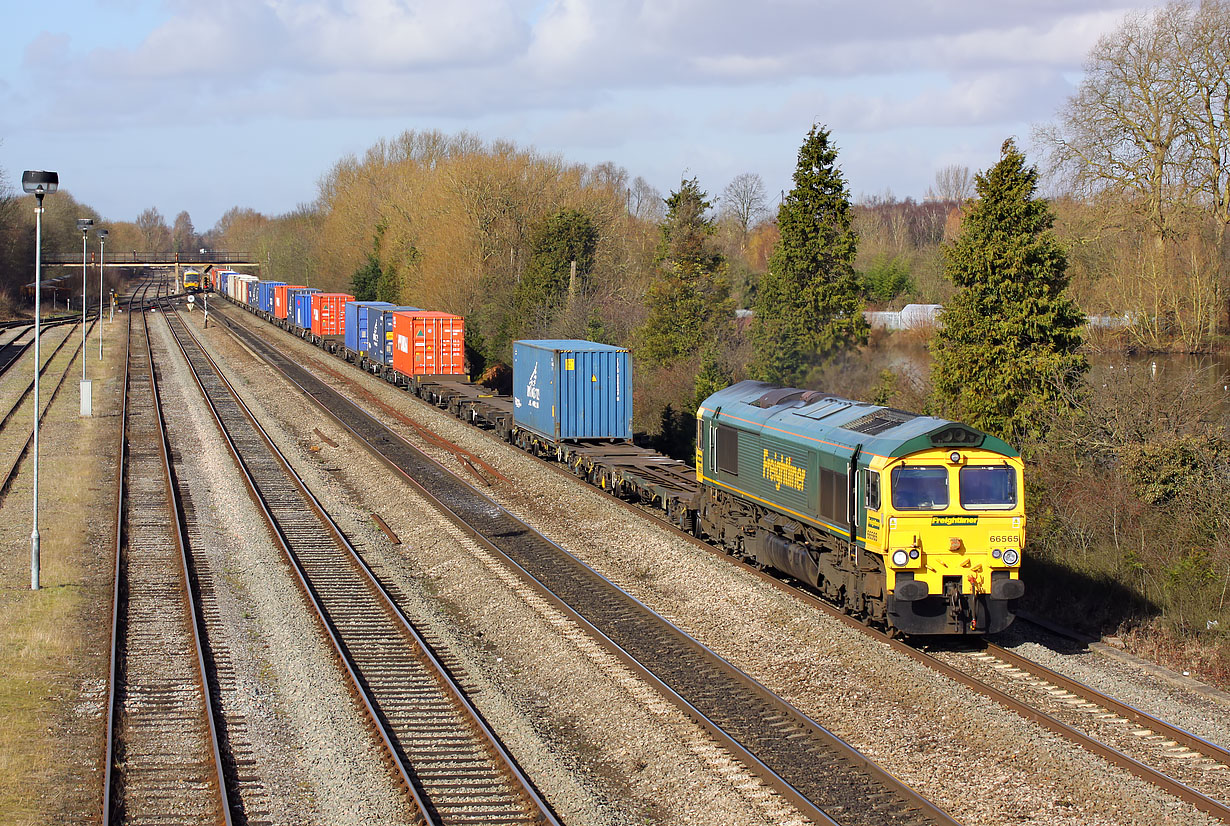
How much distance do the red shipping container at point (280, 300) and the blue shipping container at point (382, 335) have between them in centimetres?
2931

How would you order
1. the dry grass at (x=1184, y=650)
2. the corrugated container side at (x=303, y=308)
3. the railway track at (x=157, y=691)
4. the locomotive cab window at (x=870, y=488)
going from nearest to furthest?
the railway track at (x=157, y=691)
the dry grass at (x=1184, y=650)
the locomotive cab window at (x=870, y=488)
the corrugated container side at (x=303, y=308)

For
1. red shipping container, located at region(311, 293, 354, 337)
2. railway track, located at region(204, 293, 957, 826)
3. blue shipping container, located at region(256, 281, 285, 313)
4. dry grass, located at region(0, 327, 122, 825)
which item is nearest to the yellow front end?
railway track, located at region(204, 293, 957, 826)

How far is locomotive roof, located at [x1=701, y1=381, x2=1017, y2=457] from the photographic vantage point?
14.1m

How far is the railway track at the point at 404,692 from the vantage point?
10.3 m

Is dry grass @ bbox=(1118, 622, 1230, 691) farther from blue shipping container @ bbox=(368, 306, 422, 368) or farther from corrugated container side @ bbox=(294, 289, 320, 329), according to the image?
corrugated container side @ bbox=(294, 289, 320, 329)

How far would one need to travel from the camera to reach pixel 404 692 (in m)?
13.1

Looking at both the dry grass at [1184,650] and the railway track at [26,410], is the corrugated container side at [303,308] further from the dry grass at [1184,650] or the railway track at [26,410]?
the dry grass at [1184,650]

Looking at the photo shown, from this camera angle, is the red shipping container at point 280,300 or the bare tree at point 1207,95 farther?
the red shipping container at point 280,300

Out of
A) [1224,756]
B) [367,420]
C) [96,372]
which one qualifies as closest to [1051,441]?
[1224,756]

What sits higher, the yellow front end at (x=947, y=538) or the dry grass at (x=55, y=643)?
the yellow front end at (x=947, y=538)

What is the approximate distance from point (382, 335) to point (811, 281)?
2095cm

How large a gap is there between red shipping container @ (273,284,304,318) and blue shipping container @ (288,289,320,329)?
5.51 metres

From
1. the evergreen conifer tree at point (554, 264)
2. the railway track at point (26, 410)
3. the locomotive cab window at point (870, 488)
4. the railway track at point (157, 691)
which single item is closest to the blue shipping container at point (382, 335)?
the evergreen conifer tree at point (554, 264)

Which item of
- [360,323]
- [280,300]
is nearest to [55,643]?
[360,323]
